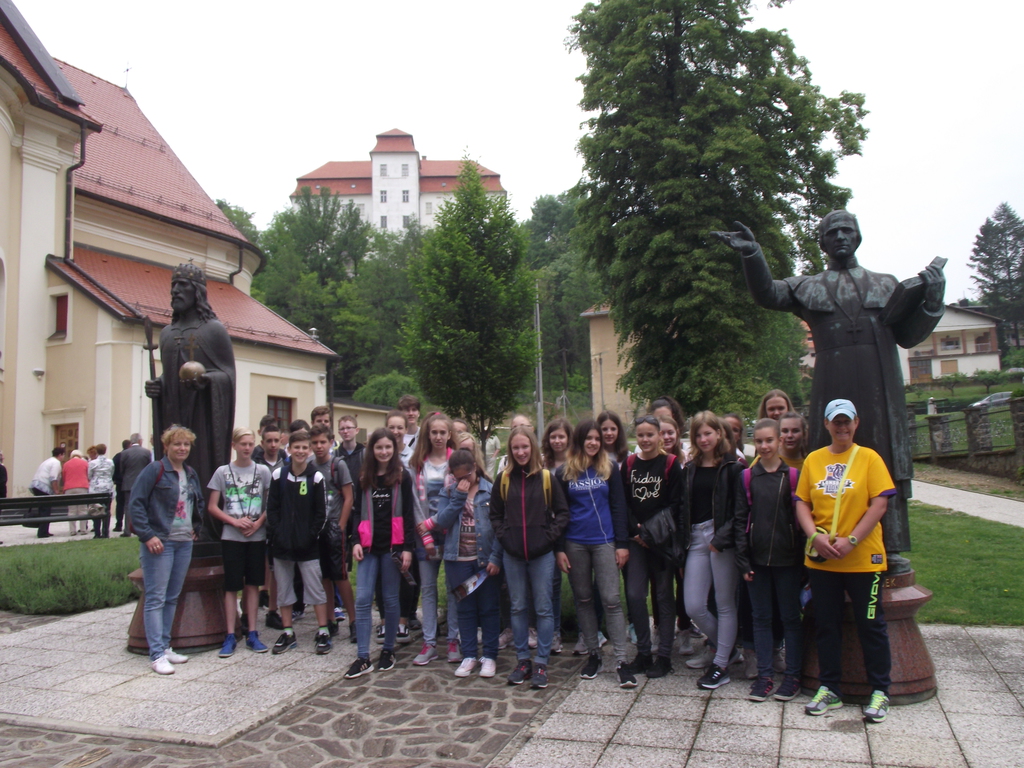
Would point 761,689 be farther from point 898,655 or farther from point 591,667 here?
point 591,667

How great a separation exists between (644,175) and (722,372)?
5.70 m

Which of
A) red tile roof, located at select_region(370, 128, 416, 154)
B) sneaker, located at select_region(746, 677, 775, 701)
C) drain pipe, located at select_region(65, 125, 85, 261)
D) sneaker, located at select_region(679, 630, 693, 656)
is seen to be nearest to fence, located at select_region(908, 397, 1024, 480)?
sneaker, located at select_region(679, 630, 693, 656)

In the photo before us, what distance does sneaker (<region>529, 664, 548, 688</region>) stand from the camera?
5156mm

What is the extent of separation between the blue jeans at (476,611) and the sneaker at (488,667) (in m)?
0.03

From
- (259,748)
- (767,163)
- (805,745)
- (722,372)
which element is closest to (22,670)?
(259,748)

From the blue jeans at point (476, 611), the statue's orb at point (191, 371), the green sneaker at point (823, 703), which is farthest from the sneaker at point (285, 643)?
the green sneaker at point (823, 703)

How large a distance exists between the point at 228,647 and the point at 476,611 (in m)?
2.06

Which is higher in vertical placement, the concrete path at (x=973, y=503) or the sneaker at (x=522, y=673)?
the concrete path at (x=973, y=503)

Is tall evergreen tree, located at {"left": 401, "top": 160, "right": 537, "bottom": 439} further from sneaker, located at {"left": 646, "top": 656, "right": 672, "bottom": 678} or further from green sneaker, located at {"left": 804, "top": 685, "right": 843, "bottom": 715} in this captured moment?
green sneaker, located at {"left": 804, "top": 685, "right": 843, "bottom": 715}

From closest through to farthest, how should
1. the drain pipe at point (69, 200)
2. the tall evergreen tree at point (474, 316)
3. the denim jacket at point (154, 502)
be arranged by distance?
1. the denim jacket at point (154, 502)
2. the drain pipe at point (69, 200)
3. the tall evergreen tree at point (474, 316)

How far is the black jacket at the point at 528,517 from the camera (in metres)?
5.29

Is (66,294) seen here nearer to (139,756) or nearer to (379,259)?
(139,756)

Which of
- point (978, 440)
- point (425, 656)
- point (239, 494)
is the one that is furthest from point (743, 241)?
point (978, 440)

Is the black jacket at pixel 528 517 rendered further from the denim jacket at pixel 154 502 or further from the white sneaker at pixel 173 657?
the white sneaker at pixel 173 657
